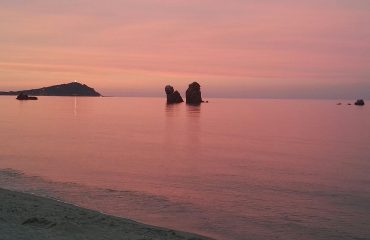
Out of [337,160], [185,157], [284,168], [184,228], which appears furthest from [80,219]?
[337,160]

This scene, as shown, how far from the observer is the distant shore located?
13038 mm

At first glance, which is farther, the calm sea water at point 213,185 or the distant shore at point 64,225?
the calm sea water at point 213,185

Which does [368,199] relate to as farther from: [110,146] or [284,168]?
[110,146]

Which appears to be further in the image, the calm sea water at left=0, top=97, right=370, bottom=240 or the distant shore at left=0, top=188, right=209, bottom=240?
the calm sea water at left=0, top=97, right=370, bottom=240

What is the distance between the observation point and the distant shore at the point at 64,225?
13.0m

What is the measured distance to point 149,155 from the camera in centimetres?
3838

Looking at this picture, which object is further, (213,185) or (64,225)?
(213,185)

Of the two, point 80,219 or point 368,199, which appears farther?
point 368,199

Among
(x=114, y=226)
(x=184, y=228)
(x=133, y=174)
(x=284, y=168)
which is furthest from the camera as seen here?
(x=284, y=168)

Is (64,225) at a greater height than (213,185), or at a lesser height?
greater

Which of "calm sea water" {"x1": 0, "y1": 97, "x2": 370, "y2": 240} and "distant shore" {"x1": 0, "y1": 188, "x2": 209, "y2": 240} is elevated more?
"distant shore" {"x1": 0, "y1": 188, "x2": 209, "y2": 240}

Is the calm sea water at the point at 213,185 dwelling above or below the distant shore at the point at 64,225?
below

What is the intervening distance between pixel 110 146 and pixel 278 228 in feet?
99.7

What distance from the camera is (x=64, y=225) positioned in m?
14.2
